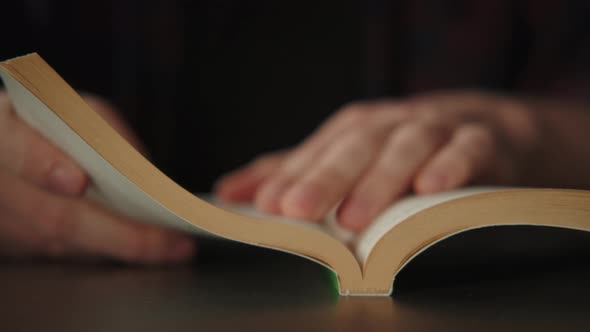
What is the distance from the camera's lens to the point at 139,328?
17.1 inches

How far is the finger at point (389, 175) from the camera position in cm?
70

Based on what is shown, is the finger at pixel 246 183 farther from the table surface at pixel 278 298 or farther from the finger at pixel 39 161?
the finger at pixel 39 161

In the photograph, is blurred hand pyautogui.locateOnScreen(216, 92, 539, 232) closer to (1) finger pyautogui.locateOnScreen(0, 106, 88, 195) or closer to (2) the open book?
(2) the open book

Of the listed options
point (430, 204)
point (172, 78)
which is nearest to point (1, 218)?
point (430, 204)

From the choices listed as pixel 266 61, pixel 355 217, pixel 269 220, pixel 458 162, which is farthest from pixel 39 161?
pixel 266 61

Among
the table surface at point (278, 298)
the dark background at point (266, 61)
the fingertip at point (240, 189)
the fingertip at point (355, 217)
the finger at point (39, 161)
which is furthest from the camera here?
the dark background at point (266, 61)

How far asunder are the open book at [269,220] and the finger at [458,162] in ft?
0.52

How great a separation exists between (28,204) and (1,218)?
0.04 metres

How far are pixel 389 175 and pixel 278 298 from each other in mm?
261

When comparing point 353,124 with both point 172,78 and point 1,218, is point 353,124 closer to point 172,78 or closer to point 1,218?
point 1,218

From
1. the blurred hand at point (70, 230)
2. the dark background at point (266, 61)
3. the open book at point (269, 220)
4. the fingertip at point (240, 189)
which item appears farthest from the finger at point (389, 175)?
the dark background at point (266, 61)

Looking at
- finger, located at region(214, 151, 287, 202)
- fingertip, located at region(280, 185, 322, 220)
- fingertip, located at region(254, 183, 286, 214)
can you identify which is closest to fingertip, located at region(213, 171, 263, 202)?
finger, located at region(214, 151, 287, 202)

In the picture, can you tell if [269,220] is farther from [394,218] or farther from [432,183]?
[432,183]

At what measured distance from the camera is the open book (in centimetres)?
48
